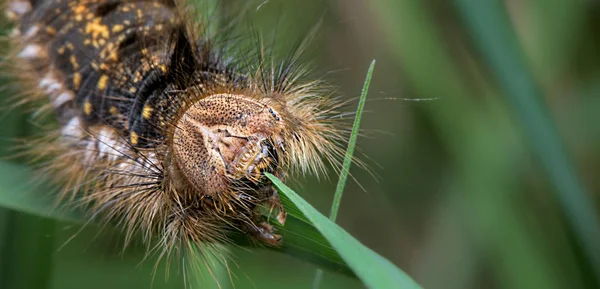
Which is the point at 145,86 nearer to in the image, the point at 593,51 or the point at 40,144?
the point at 40,144

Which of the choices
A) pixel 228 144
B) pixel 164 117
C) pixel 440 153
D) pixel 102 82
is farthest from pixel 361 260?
pixel 440 153

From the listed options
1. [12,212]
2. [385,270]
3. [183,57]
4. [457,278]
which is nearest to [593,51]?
[457,278]

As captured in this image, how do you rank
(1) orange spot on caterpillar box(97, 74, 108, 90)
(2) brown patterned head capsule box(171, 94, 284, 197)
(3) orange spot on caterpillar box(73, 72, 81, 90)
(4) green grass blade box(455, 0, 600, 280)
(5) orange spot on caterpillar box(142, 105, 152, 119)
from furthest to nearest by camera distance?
1. (3) orange spot on caterpillar box(73, 72, 81, 90)
2. (1) orange spot on caterpillar box(97, 74, 108, 90)
3. (5) orange spot on caterpillar box(142, 105, 152, 119)
4. (4) green grass blade box(455, 0, 600, 280)
5. (2) brown patterned head capsule box(171, 94, 284, 197)

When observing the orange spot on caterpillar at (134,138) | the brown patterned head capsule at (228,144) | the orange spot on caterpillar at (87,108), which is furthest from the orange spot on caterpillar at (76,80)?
the brown patterned head capsule at (228,144)

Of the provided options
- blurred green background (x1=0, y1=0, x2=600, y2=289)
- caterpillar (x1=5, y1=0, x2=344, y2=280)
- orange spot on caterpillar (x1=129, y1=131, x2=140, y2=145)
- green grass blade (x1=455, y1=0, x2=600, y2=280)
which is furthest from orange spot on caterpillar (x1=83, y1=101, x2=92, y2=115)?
green grass blade (x1=455, y1=0, x2=600, y2=280)

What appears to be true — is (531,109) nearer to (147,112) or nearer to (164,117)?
(164,117)

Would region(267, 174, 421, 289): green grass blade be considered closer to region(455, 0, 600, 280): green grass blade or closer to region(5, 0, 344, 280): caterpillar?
region(5, 0, 344, 280): caterpillar
